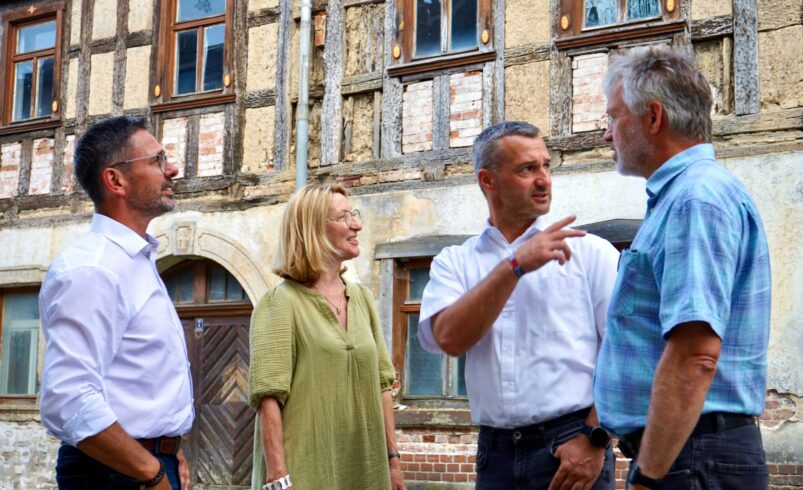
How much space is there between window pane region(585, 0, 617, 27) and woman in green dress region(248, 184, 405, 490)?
5.24 metres

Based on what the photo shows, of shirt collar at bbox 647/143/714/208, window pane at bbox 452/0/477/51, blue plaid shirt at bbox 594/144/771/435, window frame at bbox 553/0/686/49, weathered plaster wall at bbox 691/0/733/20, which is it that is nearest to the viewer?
blue plaid shirt at bbox 594/144/771/435

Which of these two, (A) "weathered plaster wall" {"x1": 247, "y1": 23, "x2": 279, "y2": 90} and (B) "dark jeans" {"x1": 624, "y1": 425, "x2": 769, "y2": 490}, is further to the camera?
(A) "weathered plaster wall" {"x1": 247, "y1": 23, "x2": 279, "y2": 90}

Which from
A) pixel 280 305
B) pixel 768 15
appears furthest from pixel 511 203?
pixel 768 15

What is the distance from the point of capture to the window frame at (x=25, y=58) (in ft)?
37.1

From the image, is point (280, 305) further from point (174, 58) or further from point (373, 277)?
point (174, 58)

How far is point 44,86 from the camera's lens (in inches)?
453

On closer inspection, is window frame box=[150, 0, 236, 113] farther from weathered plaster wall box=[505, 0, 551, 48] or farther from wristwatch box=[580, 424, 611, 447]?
wristwatch box=[580, 424, 611, 447]

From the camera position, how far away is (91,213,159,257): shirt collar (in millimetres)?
3133

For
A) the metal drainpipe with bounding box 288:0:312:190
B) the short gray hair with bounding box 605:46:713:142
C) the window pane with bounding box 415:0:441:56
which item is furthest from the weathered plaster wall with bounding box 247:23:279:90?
the short gray hair with bounding box 605:46:713:142

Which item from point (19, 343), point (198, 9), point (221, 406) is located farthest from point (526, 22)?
point (19, 343)

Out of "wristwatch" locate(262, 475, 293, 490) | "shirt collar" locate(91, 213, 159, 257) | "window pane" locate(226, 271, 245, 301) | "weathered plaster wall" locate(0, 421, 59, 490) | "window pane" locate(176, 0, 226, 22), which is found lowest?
"weathered plaster wall" locate(0, 421, 59, 490)

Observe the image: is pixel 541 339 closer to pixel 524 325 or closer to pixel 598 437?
pixel 524 325

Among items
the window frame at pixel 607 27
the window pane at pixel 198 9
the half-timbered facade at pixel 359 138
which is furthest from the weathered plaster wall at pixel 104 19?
the window frame at pixel 607 27

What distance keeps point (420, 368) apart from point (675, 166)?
21.8 ft
